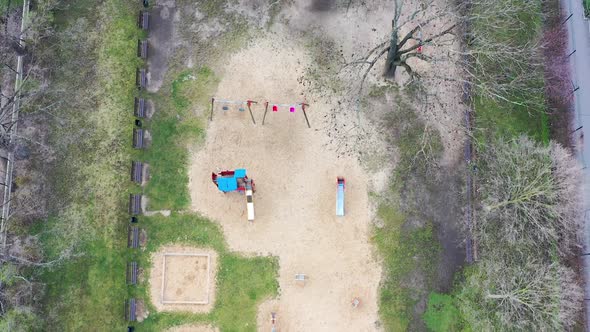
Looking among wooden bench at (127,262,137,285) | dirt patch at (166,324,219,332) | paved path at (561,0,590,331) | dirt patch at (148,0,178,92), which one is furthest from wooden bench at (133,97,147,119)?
paved path at (561,0,590,331)

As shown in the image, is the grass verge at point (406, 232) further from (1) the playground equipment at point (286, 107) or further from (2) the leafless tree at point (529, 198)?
(1) the playground equipment at point (286, 107)

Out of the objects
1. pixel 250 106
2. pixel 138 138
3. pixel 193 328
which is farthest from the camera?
pixel 250 106

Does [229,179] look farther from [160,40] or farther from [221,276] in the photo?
[160,40]

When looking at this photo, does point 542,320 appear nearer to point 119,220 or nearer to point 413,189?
point 413,189

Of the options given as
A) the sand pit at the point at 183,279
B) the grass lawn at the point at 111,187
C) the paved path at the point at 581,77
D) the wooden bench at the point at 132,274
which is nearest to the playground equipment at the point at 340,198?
the grass lawn at the point at 111,187

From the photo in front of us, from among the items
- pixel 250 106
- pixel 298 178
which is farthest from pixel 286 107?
pixel 298 178

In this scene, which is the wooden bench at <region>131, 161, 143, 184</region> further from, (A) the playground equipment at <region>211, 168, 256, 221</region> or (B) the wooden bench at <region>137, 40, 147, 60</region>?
(B) the wooden bench at <region>137, 40, 147, 60</region>

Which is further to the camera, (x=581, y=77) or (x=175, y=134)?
(x=581, y=77)
